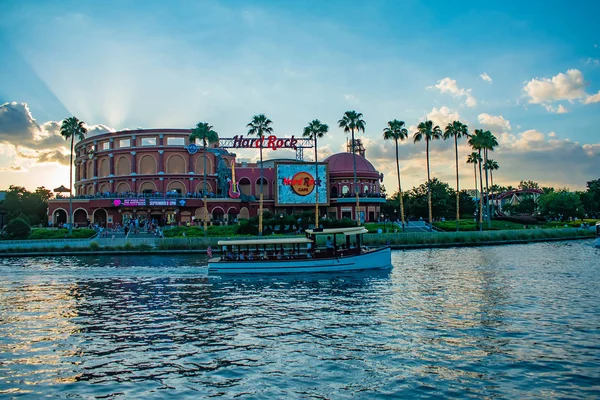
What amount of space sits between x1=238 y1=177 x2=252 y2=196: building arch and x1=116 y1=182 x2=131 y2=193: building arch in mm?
21179

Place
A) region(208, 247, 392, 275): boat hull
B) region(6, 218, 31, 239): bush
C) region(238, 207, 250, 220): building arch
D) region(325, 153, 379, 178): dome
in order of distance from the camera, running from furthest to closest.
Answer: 1. region(325, 153, 379, 178): dome
2. region(238, 207, 250, 220): building arch
3. region(6, 218, 31, 239): bush
4. region(208, 247, 392, 275): boat hull

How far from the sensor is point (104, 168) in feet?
307

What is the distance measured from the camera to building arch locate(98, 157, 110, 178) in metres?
92.6

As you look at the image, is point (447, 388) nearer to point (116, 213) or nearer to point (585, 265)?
point (585, 265)

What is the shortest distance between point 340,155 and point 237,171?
21.8 m

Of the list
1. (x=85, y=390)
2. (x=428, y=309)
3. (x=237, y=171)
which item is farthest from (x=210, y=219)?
(x=85, y=390)

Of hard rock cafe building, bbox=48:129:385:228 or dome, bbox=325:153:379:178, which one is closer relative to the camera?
hard rock cafe building, bbox=48:129:385:228

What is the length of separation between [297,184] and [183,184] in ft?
70.6

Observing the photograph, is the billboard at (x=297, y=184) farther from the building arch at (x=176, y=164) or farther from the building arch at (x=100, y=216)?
the building arch at (x=100, y=216)

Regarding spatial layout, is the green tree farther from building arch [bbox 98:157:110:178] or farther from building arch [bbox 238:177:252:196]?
building arch [bbox 98:157:110:178]

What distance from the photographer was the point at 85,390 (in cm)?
1429

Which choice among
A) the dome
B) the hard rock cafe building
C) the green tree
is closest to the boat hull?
the hard rock cafe building

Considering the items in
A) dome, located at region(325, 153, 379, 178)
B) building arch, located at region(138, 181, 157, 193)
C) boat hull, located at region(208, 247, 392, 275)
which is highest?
dome, located at region(325, 153, 379, 178)

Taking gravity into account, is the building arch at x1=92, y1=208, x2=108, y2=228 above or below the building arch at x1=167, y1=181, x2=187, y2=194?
below
